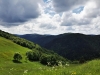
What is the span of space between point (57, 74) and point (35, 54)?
18713 cm

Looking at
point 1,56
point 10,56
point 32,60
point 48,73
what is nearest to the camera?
point 48,73

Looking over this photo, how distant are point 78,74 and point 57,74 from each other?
4.67 ft

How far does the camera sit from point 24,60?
7249 inches

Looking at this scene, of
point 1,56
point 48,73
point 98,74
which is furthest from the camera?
point 1,56

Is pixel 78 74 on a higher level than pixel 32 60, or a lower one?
higher

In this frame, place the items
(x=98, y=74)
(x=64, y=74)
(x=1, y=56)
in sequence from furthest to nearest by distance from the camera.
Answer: (x=1, y=56) → (x=64, y=74) → (x=98, y=74)

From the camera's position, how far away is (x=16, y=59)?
174000 millimetres

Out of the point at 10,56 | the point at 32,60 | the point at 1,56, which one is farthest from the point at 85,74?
the point at 32,60

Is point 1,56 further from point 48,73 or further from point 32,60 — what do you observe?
point 48,73

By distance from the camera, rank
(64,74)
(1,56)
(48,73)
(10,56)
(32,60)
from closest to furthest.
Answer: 1. (64,74)
2. (48,73)
3. (1,56)
4. (10,56)
5. (32,60)

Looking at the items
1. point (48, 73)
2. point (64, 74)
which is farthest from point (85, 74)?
point (48, 73)

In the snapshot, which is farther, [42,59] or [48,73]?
[42,59]

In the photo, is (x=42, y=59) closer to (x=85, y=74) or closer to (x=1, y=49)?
(x=1, y=49)

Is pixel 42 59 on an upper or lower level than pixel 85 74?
lower
